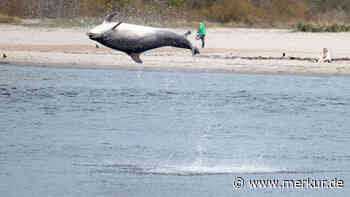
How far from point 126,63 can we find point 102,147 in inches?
564

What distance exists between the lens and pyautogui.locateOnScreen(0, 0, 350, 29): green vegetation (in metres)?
45.4

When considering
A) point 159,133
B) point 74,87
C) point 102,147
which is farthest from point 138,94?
point 102,147

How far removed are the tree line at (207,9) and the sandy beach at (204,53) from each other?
2044 millimetres

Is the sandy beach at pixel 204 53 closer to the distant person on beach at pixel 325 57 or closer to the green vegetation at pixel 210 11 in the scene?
the distant person on beach at pixel 325 57

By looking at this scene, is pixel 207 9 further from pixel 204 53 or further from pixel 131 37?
pixel 131 37

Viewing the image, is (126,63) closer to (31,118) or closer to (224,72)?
(224,72)

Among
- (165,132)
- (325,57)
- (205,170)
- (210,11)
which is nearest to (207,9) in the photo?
(210,11)

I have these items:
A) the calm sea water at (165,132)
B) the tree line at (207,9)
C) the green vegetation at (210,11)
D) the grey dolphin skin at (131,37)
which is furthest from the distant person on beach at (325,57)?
the grey dolphin skin at (131,37)

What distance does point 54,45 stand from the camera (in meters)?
41.2

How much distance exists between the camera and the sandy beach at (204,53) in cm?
3756

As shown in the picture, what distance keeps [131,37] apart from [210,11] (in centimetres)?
3399

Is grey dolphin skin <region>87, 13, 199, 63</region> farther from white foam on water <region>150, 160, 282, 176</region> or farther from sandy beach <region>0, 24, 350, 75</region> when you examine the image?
sandy beach <region>0, 24, 350, 75</region>

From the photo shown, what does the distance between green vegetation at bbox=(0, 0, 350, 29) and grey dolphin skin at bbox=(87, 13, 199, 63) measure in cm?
2280

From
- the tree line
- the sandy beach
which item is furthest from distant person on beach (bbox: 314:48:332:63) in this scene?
the tree line
